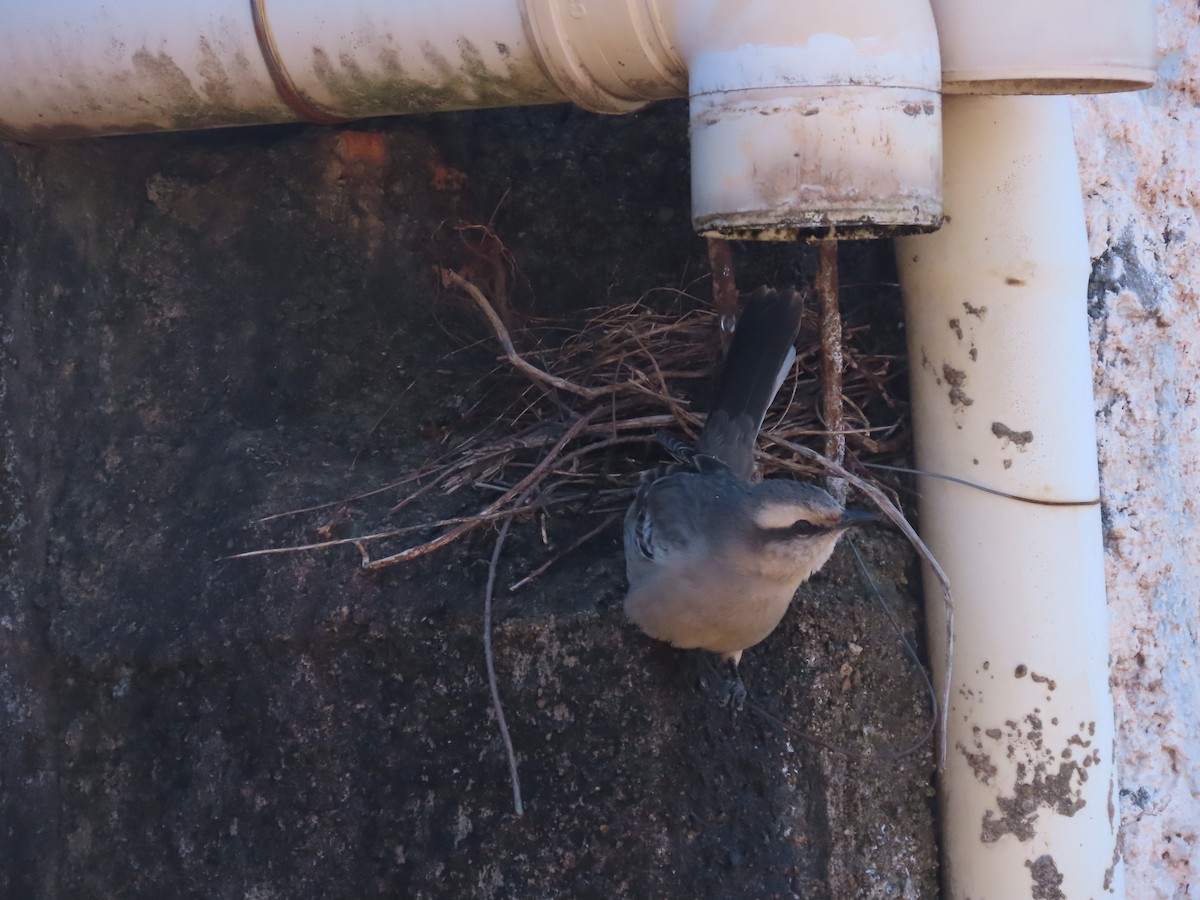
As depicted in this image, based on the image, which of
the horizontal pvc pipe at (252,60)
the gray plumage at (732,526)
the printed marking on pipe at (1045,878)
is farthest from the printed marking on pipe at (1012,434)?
A: the horizontal pvc pipe at (252,60)

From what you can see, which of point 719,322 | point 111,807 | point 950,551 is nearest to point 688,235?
point 719,322

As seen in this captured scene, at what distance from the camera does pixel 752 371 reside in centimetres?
266

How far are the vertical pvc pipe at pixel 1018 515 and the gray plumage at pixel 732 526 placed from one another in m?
0.33

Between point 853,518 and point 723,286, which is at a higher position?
point 723,286

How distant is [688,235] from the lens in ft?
10.3

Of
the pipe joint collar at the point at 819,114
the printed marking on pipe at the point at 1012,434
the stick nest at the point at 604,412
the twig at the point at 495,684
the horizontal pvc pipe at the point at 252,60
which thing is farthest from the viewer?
the stick nest at the point at 604,412

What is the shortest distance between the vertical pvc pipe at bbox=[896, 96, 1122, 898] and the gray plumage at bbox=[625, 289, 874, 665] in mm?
328

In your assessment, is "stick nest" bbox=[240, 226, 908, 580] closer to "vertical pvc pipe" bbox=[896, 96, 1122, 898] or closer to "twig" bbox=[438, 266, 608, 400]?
"twig" bbox=[438, 266, 608, 400]

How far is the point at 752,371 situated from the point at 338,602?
1.00m

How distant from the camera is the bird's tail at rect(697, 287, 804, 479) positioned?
105 inches

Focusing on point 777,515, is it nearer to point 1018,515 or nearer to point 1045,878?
point 1018,515

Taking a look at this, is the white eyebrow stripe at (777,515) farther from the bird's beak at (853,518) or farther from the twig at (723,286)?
the twig at (723,286)

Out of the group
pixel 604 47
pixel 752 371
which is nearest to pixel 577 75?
pixel 604 47

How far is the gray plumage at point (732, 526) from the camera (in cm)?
237
